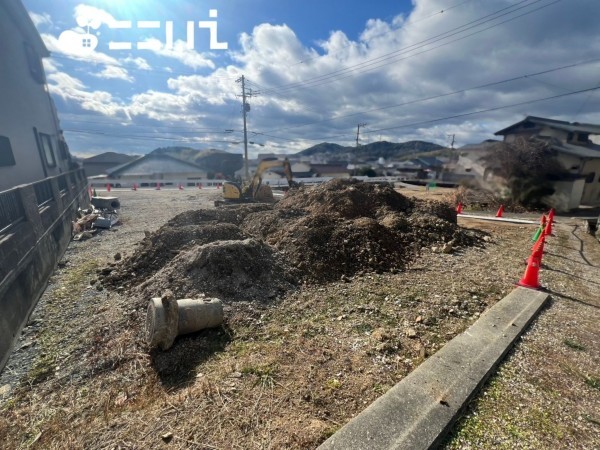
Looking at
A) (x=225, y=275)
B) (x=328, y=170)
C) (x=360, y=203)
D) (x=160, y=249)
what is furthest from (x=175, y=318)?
(x=328, y=170)

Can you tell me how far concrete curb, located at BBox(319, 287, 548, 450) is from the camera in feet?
6.75

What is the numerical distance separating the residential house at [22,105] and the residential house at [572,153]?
27080 mm

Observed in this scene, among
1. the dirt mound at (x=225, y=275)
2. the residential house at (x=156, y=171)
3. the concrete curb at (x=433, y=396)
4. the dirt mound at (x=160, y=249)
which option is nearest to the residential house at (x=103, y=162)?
the residential house at (x=156, y=171)

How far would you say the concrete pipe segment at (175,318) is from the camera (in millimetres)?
3344

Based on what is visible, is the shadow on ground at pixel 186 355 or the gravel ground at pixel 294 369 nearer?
the gravel ground at pixel 294 369

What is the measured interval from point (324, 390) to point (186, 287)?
9.92 feet

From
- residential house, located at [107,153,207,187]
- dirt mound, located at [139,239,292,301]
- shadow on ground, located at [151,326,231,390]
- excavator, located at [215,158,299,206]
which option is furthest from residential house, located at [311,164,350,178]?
shadow on ground, located at [151,326,231,390]

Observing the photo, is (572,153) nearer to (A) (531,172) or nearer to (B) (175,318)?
(A) (531,172)

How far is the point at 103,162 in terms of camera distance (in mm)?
57438

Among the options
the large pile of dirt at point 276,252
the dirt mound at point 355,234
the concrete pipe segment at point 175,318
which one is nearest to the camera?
the concrete pipe segment at point 175,318

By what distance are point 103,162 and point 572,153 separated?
70.9 m

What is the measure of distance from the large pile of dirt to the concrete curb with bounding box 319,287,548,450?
2452 millimetres

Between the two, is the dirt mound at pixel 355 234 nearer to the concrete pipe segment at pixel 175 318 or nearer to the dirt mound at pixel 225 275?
the dirt mound at pixel 225 275

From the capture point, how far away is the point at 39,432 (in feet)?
8.34
